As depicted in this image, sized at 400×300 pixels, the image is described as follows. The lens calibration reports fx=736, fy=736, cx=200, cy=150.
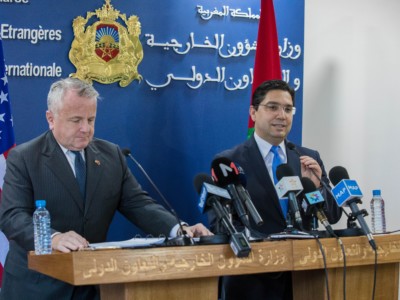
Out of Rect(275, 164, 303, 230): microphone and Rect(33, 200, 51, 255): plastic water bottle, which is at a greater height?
Rect(275, 164, 303, 230): microphone

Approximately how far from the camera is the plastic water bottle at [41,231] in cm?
289

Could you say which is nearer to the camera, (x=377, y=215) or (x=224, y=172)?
(x=224, y=172)

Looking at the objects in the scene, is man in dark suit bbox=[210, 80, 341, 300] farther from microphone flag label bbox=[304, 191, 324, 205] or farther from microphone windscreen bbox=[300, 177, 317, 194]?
microphone flag label bbox=[304, 191, 324, 205]

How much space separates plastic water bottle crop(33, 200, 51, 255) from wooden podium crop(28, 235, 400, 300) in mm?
42

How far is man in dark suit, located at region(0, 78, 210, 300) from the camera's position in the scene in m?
3.33

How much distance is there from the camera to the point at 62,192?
11.4ft

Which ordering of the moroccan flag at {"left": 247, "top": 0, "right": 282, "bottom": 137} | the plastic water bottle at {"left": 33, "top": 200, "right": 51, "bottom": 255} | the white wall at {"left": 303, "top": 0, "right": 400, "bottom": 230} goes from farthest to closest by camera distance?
the white wall at {"left": 303, "top": 0, "right": 400, "bottom": 230}
the moroccan flag at {"left": 247, "top": 0, "right": 282, "bottom": 137}
the plastic water bottle at {"left": 33, "top": 200, "right": 51, "bottom": 255}

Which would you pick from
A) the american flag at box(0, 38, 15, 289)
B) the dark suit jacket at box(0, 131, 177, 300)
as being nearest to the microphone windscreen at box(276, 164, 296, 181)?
the dark suit jacket at box(0, 131, 177, 300)

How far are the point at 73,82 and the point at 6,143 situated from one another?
1114 millimetres

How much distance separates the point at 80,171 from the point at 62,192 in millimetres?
166

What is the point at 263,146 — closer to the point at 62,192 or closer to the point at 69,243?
the point at 62,192

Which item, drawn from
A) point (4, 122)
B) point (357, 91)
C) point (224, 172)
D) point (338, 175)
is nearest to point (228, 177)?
point (224, 172)

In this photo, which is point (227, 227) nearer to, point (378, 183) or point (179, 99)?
point (179, 99)

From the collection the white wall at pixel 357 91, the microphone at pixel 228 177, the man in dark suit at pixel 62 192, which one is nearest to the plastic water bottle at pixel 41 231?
the man in dark suit at pixel 62 192
